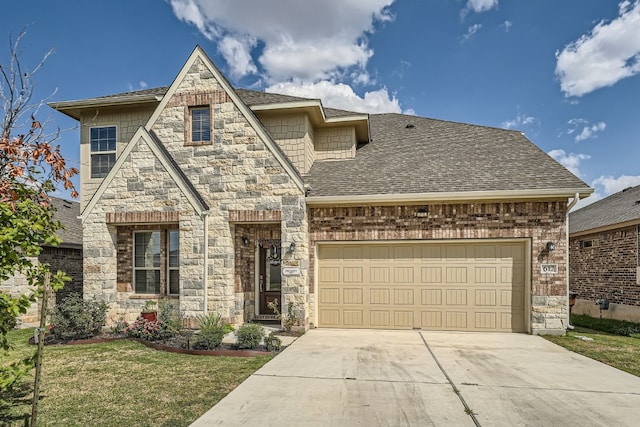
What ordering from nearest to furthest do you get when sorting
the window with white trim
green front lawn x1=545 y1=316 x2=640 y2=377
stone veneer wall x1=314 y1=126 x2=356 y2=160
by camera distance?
green front lawn x1=545 y1=316 x2=640 y2=377 → the window with white trim → stone veneer wall x1=314 y1=126 x2=356 y2=160

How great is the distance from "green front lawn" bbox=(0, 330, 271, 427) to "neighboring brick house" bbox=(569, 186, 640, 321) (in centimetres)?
1190

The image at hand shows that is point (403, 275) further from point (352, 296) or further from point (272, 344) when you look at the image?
point (272, 344)

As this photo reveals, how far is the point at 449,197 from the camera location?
9.60 meters

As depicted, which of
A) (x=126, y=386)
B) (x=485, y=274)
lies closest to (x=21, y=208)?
(x=126, y=386)


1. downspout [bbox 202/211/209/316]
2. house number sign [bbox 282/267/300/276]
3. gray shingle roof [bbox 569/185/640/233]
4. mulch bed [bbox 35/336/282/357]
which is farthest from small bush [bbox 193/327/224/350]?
gray shingle roof [bbox 569/185/640/233]

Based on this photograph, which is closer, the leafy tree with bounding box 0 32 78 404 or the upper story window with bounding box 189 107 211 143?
the leafy tree with bounding box 0 32 78 404

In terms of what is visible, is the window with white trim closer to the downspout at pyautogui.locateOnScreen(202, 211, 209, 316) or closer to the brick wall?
the downspout at pyautogui.locateOnScreen(202, 211, 209, 316)

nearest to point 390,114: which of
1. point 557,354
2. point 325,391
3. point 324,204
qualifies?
point 324,204

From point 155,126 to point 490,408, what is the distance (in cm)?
1024

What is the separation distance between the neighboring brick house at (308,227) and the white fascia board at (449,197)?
0.03m

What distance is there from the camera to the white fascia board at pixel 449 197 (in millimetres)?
9203

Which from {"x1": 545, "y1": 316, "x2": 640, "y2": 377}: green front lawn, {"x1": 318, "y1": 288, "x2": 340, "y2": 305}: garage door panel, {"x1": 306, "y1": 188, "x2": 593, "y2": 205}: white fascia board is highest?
{"x1": 306, "y1": 188, "x2": 593, "y2": 205}: white fascia board

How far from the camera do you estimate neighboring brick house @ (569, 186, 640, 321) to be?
12125 millimetres

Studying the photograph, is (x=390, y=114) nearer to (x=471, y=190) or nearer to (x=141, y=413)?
(x=471, y=190)
